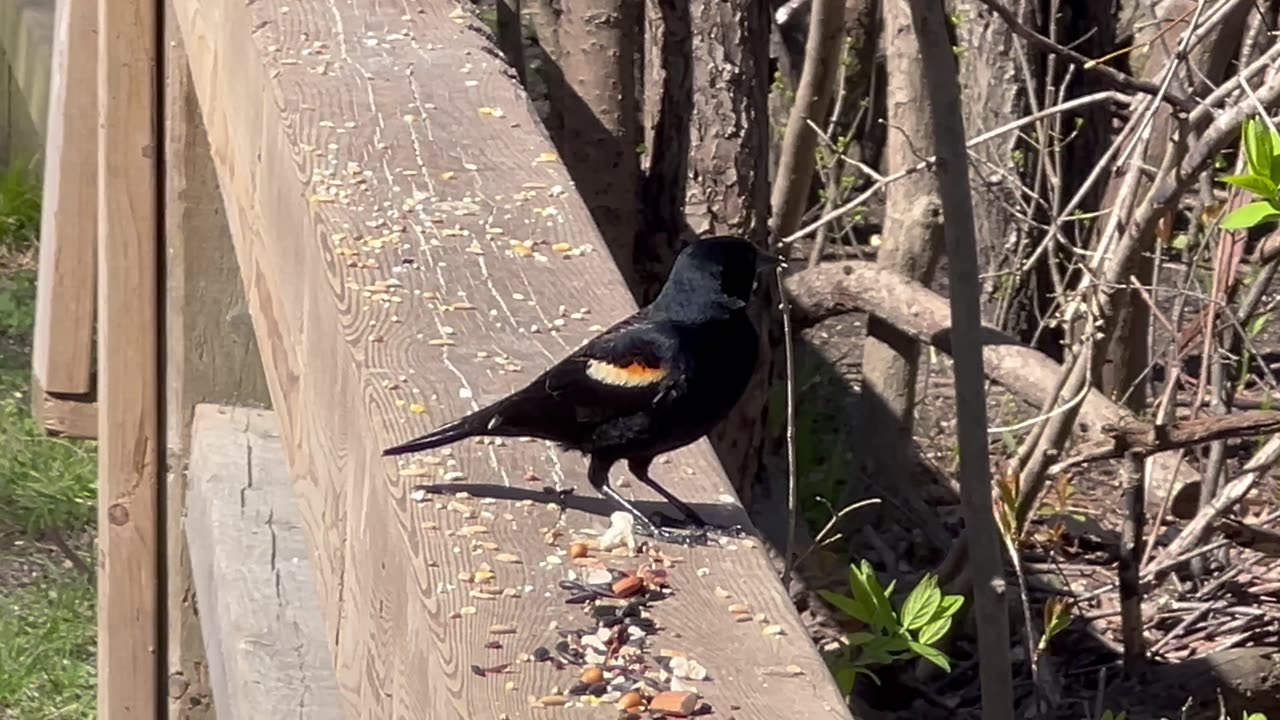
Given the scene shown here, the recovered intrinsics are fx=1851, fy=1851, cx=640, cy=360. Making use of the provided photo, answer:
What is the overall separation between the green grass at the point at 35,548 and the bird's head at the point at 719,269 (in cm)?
283

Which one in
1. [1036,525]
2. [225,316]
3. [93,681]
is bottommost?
[93,681]

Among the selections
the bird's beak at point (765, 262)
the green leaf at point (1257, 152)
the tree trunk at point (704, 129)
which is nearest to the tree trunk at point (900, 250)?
the tree trunk at point (704, 129)

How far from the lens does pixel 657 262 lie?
3.77 meters

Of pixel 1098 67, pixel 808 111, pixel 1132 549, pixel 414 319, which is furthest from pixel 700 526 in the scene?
pixel 808 111

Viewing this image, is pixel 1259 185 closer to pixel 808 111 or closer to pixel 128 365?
pixel 128 365

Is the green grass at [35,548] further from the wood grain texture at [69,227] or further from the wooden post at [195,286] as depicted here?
the wooden post at [195,286]

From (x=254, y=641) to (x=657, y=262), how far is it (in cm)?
154

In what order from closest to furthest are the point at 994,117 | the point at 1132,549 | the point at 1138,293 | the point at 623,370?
the point at 623,370 < the point at 1132,549 < the point at 1138,293 < the point at 994,117

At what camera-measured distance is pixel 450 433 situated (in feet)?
4.88

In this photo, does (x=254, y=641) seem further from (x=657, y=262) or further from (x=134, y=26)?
(x=657, y=262)

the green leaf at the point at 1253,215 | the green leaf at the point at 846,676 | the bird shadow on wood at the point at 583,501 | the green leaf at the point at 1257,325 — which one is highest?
the green leaf at the point at 1253,215

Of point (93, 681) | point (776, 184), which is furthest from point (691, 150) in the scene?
point (93, 681)

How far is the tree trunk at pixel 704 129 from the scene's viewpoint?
12.0 feet

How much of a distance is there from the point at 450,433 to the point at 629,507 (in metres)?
0.16
